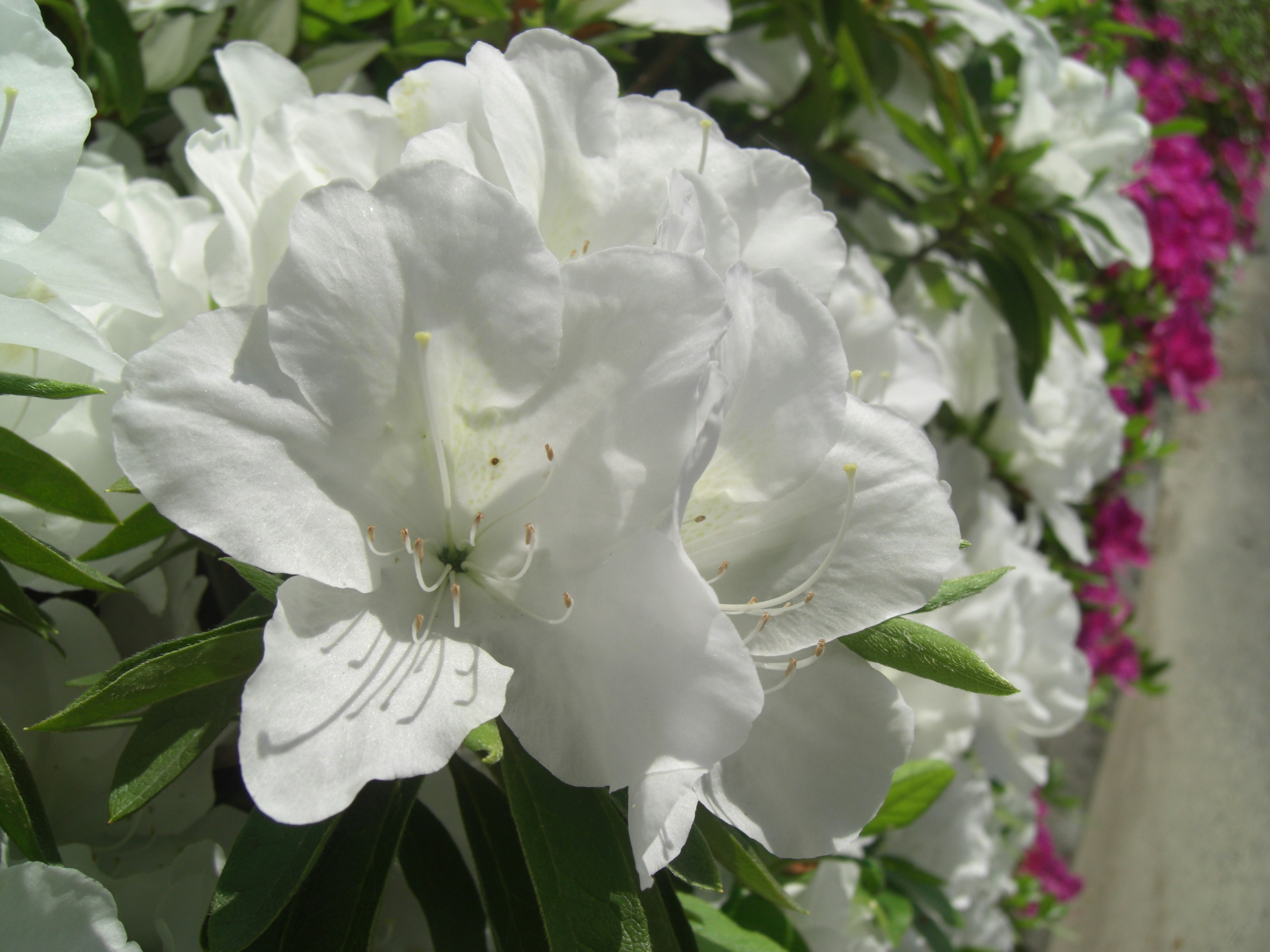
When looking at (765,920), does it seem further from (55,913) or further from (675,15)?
(675,15)

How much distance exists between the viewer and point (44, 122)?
0.56m

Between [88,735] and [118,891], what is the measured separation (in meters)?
0.11

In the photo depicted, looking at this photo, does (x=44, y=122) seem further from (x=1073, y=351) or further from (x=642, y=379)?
(x=1073, y=351)

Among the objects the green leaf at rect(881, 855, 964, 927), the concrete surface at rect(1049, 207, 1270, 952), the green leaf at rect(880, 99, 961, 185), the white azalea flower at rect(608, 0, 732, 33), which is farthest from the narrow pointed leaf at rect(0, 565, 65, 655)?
the concrete surface at rect(1049, 207, 1270, 952)

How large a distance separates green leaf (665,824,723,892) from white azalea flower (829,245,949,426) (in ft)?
1.31

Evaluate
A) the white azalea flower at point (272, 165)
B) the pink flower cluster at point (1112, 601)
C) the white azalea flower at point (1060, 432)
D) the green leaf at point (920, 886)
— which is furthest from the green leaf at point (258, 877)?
the pink flower cluster at point (1112, 601)

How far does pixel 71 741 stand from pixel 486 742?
0.36 m

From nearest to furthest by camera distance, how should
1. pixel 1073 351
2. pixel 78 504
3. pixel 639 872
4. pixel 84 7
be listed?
pixel 639 872 < pixel 78 504 < pixel 84 7 < pixel 1073 351

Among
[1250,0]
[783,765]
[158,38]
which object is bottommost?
[1250,0]

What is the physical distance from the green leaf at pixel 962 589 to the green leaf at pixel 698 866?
0.21m

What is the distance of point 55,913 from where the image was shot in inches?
19.8

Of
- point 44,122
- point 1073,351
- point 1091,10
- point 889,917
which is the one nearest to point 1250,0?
point 1091,10

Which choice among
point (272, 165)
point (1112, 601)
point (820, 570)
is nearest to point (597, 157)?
point (272, 165)

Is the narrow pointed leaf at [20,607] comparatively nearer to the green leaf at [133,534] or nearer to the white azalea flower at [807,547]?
the green leaf at [133,534]
